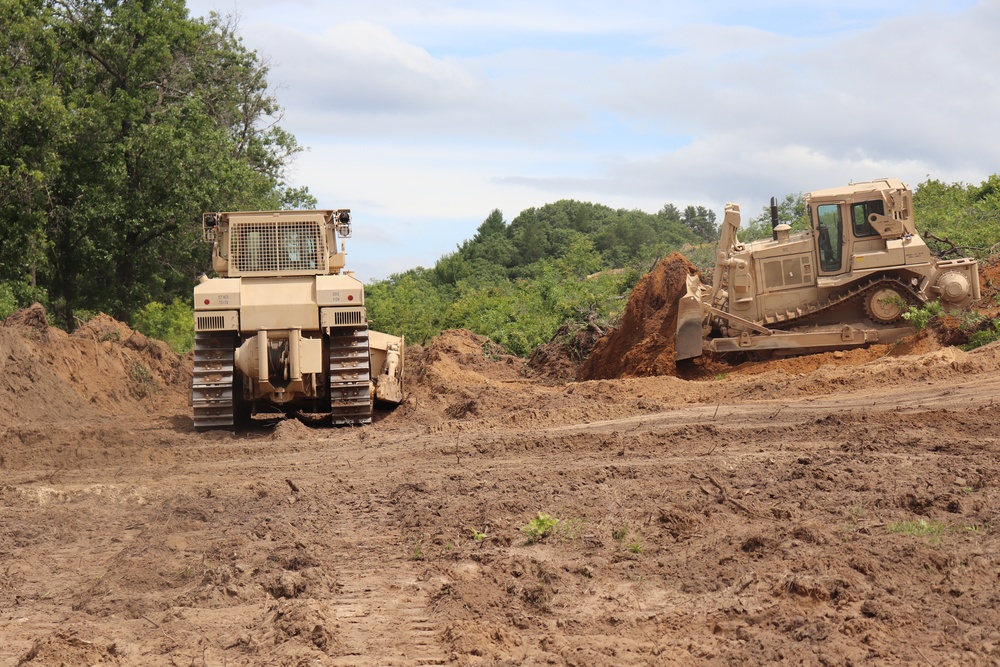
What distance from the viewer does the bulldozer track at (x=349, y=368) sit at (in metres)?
13.4

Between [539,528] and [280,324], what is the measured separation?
634cm

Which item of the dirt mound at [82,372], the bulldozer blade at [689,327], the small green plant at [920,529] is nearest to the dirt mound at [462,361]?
the bulldozer blade at [689,327]

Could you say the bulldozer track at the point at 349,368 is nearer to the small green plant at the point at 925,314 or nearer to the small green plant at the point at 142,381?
the small green plant at the point at 142,381

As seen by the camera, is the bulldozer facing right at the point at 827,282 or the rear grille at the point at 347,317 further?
the bulldozer facing right at the point at 827,282

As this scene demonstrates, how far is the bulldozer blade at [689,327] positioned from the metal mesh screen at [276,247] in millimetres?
6123

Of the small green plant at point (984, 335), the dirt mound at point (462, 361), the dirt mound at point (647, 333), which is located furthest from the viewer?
the dirt mound at point (462, 361)

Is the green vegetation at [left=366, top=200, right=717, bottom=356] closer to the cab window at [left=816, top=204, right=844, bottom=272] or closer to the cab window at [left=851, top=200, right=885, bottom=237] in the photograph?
the cab window at [left=816, top=204, right=844, bottom=272]

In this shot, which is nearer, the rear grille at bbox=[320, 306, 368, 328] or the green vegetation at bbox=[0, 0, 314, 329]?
the rear grille at bbox=[320, 306, 368, 328]

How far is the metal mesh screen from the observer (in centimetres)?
1393

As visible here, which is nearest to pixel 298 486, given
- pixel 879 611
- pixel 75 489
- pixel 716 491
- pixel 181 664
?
pixel 75 489

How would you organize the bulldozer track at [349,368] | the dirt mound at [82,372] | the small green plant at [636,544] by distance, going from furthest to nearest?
the dirt mound at [82,372]
the bulldozer track at [349,368]
the small green plant at [636,544]

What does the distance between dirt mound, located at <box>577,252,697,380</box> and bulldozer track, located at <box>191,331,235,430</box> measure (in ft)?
23.6

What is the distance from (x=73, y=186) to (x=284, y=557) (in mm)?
18883

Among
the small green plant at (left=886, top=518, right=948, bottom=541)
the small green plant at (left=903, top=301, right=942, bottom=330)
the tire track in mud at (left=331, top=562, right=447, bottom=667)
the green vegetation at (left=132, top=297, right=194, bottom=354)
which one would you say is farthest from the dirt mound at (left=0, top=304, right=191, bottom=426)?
the small green plant at (left=886, top=518, right=948, bottom=541)
